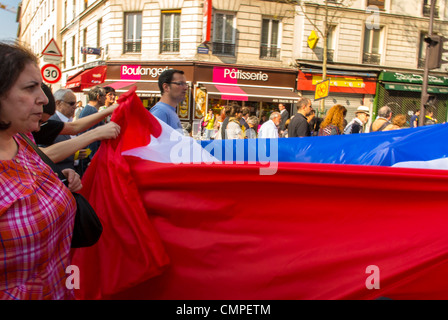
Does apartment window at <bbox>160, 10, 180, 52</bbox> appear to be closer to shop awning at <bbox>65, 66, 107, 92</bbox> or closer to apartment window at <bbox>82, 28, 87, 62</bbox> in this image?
shop awning at <bbox>65, 66, 107, 92</bbox>

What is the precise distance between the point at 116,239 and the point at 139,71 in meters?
16.9

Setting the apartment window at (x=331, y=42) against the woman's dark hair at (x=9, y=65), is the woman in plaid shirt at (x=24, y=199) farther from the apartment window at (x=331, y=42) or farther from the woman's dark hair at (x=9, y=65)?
the apartment window at (x=331, y=42)

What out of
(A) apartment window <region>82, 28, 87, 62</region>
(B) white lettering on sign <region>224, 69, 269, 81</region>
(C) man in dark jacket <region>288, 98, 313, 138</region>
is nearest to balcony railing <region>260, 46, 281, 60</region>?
(B) white lettering on sign <region>224, 69, 269, 81</region>

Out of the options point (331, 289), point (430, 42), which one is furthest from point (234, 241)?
point (430, 42)

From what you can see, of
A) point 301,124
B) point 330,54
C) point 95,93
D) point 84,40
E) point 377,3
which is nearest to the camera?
point 95,93

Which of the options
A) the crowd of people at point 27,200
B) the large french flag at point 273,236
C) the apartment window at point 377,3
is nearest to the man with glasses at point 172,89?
the large french flag at point 273,236

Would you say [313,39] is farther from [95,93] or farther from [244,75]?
[95,93]

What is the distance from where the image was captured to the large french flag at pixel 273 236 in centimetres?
168

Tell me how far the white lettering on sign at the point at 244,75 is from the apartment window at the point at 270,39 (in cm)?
91

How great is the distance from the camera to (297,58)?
17828 mm

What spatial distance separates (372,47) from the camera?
62.0 feet

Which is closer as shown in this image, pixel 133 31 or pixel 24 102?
pixel 24 102

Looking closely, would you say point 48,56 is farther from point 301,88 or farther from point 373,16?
point 373,16

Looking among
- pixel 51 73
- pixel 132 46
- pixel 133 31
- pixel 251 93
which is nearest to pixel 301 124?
pixel 51 73
